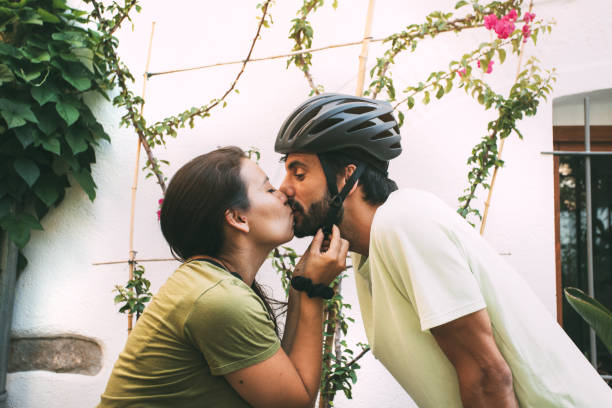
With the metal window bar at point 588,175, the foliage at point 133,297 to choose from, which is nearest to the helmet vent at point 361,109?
the foliage at point 133,297

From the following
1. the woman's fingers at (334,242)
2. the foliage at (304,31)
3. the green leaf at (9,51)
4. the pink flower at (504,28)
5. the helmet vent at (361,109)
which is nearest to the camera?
the woman's fingers at (334,242)

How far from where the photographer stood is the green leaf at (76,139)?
114 inches

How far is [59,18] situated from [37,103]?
61cm

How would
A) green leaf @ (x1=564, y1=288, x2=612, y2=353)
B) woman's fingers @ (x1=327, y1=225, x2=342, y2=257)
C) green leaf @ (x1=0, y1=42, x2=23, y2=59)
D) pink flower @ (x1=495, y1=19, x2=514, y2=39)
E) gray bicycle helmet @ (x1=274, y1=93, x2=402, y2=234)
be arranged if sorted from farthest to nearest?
green leaf @ (x1=0, y1=42, x2=23, y2=59) → pink flower @ (x1=495, y1=19, x2=514, y2=39) → green leaf @ (x1=564, y1=288, x2=612, y2=353) → gray bicycle helmet @ (x1=274, y1=93, x2=402, y2=234) → woman's fingers @ (x1=327, y1=225, x2=342, y2=257)

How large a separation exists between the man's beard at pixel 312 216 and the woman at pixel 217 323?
0.12 metres

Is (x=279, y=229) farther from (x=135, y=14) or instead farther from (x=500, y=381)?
(x=135, y=14)

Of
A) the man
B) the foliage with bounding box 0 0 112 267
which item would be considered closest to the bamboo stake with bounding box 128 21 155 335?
the foliage with bounding box 0 0 112 267

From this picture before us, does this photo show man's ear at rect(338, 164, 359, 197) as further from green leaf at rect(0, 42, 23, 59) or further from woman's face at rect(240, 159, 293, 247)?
green leaf at rect(0, 42, 23, 59)

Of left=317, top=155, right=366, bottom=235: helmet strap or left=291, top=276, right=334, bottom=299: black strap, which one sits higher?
left=317, top=155, right=366, bottom=235: helmet strap

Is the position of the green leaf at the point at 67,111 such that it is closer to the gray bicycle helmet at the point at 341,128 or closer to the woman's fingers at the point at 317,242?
the gray bicycle helmet at the point at 341,128

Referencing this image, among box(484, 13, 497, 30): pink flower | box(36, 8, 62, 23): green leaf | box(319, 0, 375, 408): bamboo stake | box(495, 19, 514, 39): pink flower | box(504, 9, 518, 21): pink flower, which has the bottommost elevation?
box(319, 0, 375, 408): bamboo stake

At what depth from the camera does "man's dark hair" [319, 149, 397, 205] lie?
179cm

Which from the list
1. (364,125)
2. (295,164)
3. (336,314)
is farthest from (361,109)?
(336,314)

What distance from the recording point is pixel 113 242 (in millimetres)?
3197
